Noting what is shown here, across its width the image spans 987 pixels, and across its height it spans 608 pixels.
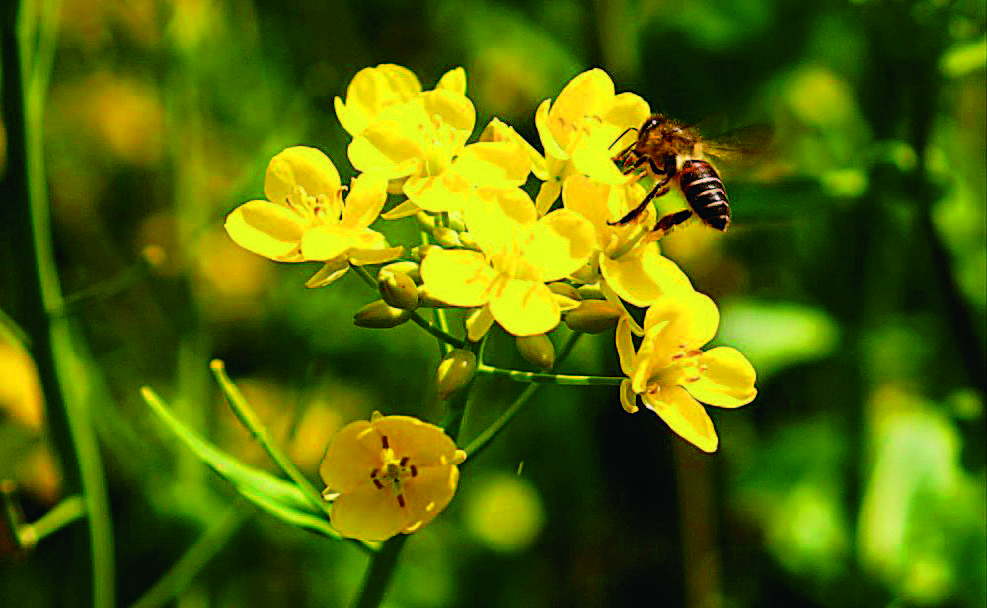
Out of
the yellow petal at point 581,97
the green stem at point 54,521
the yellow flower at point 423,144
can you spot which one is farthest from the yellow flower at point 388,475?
the green stem at point 54,521

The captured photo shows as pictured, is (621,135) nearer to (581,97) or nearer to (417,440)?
(581,97)

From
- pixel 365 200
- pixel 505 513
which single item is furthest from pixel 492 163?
pixel 505 513

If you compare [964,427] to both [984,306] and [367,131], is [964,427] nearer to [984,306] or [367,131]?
[984,306]

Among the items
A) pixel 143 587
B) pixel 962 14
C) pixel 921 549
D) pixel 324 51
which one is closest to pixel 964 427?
pixel 921 549

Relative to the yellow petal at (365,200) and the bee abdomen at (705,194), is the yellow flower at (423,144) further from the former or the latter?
the bee abdomen at (705,194)

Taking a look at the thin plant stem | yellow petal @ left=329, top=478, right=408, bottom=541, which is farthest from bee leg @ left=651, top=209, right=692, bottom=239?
the thin plant stem

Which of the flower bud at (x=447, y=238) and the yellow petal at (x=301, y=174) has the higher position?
the yellow petal at (x=301, y=174)
